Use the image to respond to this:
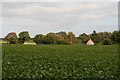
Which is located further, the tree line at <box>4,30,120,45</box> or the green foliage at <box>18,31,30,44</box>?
the green foliage at <box>18,31,30,44</box>

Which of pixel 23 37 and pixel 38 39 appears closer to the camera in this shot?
pixel 38 39

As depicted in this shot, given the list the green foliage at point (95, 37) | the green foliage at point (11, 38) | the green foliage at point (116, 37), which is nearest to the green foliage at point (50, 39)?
the green foliage at point (11, 38)

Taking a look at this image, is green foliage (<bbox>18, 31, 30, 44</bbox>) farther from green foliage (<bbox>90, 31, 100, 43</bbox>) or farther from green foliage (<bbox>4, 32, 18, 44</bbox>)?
green foliage (<bbox>90, 31, 100, 43</bbox>)

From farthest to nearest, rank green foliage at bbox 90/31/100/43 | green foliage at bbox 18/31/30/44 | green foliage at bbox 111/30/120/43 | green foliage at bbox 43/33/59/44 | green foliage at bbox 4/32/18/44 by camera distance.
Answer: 1. green foliage at bbox 90/31/100/43
2. green foliage at bbox 111/30/120/43
3. green foliage at bbox 4/32/18/44
4. green foliage at bbox 18/31/30/44
5. green foliage at bbox 43/33/59/44

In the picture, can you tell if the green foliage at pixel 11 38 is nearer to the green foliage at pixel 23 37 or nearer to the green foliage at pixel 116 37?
the green foliage at pixel 23 37

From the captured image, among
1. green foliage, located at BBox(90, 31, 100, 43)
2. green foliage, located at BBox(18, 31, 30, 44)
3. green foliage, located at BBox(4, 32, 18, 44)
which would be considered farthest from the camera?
green foliage, located at BBox(90, 31, 100, 43)

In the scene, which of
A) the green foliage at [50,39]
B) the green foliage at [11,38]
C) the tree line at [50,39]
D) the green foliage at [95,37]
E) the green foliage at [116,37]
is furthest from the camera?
the green foliage at [95,37]

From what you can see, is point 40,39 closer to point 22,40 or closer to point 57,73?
point 22,40

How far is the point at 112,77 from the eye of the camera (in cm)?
1050

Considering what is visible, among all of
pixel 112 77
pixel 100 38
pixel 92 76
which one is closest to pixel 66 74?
pixel 92 76

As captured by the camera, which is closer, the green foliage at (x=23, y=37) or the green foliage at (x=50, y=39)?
the green foliage at (x=50, y=39)

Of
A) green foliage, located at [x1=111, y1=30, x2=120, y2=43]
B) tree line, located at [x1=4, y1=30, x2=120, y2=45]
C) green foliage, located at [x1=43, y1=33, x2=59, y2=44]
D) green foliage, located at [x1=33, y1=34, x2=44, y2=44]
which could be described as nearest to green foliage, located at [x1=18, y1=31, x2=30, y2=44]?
tree line, located at [x1=4, y1=30, x2=120, y2=45]

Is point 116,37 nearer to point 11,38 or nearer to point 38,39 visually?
point 38,39

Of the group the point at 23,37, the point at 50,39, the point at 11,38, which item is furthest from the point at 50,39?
the point at 11,38
